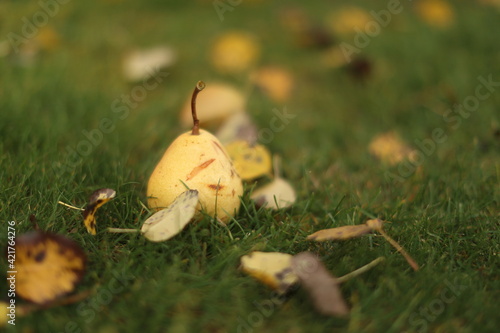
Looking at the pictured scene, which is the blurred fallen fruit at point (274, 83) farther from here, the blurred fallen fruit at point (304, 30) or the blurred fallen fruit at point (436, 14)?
the blurred fallen fruit at point (436, 14)

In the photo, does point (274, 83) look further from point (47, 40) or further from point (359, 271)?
point (359, 271)

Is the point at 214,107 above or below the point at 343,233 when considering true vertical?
below

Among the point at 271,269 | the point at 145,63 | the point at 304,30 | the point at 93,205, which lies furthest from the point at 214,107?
the point at 304,30

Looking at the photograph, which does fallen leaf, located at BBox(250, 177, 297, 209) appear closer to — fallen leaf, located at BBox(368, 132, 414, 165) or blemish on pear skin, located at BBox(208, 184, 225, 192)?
blemish on pear skin, located at BBox(208, 184, 225, 192)

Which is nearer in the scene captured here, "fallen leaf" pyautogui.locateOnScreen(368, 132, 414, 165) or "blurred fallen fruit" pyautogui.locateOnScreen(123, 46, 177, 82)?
"fallen leaf" pyautogui.locateOnScreen(368, 132, 414, 165)

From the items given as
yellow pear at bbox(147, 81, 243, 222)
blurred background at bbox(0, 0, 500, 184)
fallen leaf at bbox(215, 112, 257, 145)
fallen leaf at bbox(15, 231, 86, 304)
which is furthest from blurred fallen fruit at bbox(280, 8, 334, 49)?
fallen leaf at bbox(15, 231, 86, 304)
